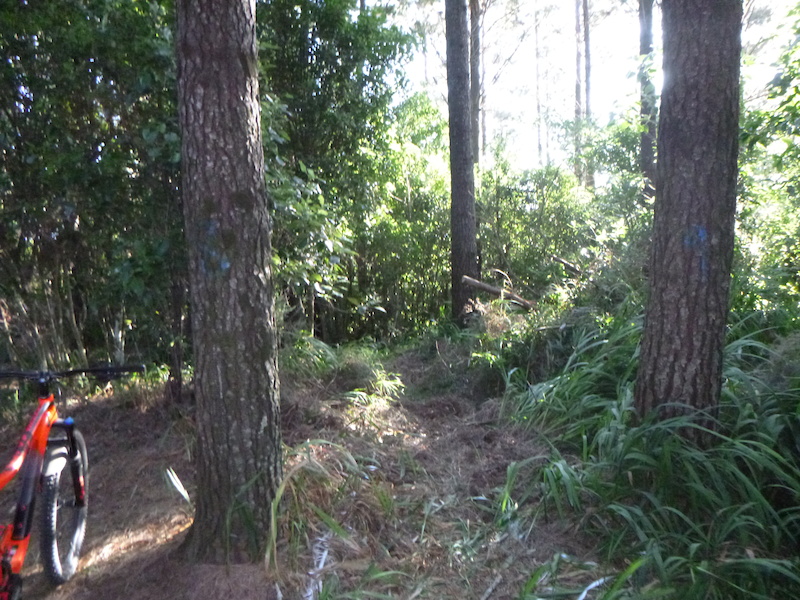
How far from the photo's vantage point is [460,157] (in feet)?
30.7

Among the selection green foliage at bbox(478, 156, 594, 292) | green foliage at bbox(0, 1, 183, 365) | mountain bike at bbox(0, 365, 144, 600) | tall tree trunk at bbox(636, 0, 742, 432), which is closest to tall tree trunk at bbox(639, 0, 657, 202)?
green foliage at bbox(478, 156, 594, 292)

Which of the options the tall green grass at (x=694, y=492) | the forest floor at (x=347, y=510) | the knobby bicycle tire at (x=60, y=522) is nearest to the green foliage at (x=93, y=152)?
the forest floor at (x=347, y=510)

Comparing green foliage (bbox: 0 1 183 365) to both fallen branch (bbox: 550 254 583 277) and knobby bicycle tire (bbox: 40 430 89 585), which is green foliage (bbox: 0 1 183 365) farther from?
fallen branch (bbox: 550 254 583 277)

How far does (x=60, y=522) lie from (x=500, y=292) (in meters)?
5.92

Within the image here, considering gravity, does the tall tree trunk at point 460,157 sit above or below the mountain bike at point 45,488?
above

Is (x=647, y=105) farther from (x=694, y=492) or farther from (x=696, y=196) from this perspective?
(x=694, y=492)

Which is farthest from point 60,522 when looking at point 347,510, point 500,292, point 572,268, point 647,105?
point 647,105

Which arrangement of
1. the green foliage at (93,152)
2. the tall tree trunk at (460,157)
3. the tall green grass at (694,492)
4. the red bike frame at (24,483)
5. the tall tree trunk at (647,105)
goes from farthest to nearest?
the tall tree trunk at (460,157)
the tall tree trunk at (647,105)
the green foliage at (93,152)
the tall green grass at (694,492)
the red bike frame at (24,483)

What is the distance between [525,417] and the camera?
17.2 ft

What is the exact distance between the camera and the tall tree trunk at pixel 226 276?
130 inches

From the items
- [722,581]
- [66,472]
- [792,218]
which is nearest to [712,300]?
[722,581]

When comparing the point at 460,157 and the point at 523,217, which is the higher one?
the point at 460,157

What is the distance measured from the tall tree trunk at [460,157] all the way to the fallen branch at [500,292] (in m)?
0.18

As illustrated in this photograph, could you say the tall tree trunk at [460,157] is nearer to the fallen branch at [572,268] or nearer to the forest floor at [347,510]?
the fallen branch at [572,268]
